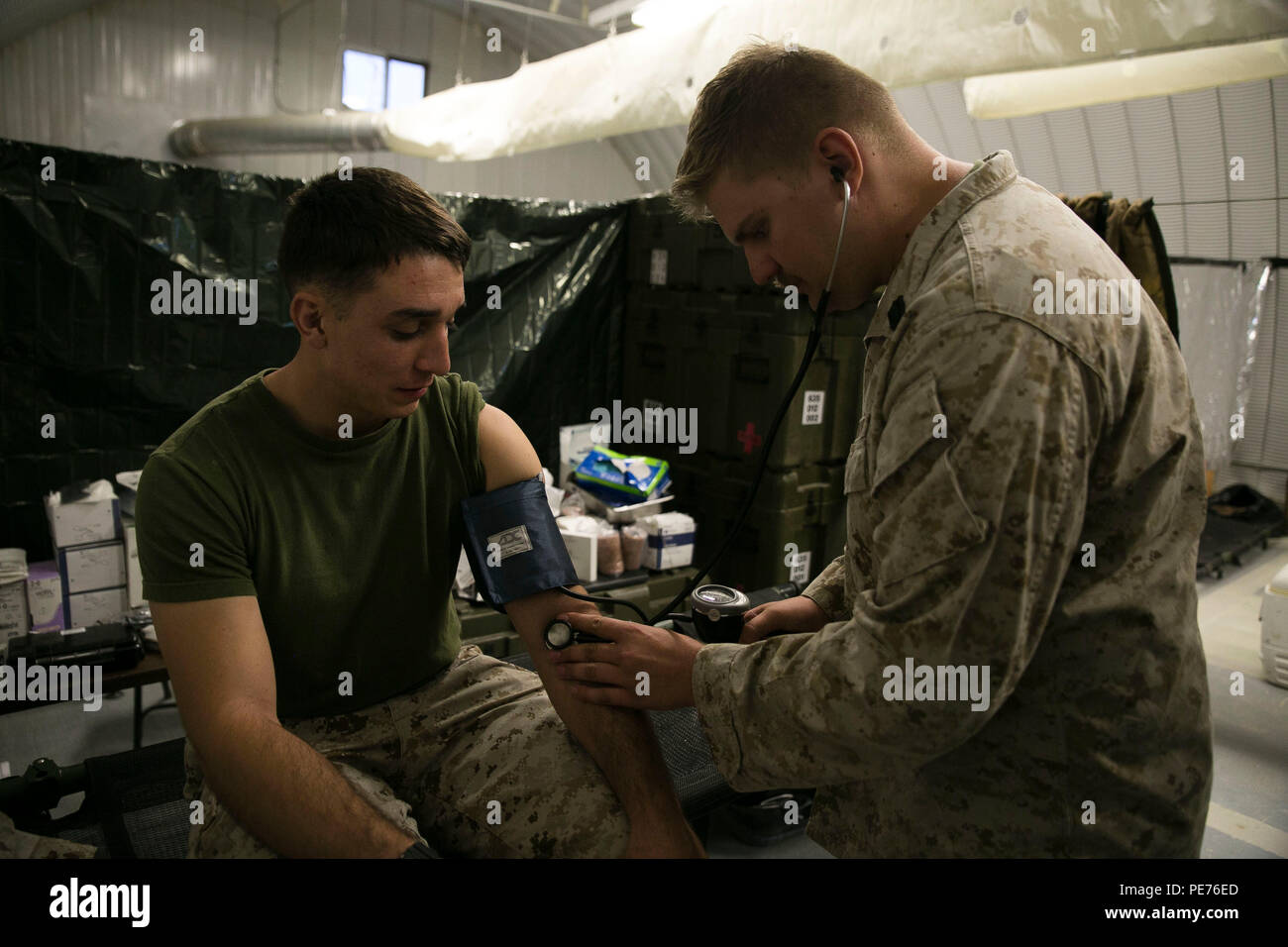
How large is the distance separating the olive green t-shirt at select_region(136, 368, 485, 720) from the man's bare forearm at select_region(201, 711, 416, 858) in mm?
206

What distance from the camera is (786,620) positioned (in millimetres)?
1388

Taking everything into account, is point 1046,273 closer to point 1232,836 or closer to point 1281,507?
point 1232,836

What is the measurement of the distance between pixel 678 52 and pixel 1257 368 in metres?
4.81

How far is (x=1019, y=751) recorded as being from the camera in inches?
38.4

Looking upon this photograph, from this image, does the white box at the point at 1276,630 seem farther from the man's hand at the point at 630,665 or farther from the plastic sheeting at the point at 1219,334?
the man's hand at the point at 630,665

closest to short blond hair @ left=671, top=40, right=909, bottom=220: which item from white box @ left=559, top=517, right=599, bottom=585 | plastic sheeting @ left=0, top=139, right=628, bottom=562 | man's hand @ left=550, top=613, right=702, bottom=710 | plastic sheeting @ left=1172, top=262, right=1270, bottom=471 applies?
man's hand @ left=550, top=613, right=702, bottom=710

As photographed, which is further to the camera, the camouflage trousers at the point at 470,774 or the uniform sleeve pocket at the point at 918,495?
the camouflage trousers at the point at 470,774

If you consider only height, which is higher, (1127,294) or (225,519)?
(1127,294)

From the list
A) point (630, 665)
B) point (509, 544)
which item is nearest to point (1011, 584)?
point (630, 665)

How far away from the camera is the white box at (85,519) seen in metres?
2.42

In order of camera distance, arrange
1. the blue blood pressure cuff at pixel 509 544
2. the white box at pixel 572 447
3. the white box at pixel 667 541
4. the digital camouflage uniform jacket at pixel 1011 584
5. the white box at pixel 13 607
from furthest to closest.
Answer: the white box at pixel 572 447, the white box at pixel 667 541, the white box at pixel 13 607, the blue blood pressure cuff at pixel 509 544, the digital camouflage uniform jacket at pixel 1011 584

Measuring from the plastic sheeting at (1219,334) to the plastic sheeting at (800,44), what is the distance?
2.01 meters

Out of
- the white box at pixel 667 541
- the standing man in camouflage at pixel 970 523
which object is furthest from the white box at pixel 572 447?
the standing man in camouflage at pixel 970 523
